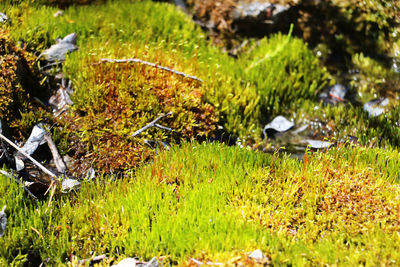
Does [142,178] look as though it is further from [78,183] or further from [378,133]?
[378,133]

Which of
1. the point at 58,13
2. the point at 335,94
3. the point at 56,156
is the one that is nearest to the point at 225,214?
the point at 56,156

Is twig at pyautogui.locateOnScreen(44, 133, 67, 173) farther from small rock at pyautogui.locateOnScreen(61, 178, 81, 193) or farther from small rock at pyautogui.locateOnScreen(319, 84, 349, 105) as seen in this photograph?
small rock at pyautogui.locateOnScreen(319, 84, 349, 105)

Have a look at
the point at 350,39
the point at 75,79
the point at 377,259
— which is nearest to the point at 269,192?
the point at 377,259

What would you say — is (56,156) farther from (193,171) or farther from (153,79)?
(193,171)

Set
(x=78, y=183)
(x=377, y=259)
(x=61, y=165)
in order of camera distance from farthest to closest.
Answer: (x=61, y=165)
(x=78, y=183)
(x=377, y=259)

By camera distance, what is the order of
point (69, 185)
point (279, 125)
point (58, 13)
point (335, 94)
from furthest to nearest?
point (335, 94) → point (58, 13) → point (279, 125) → point (69, 185)
